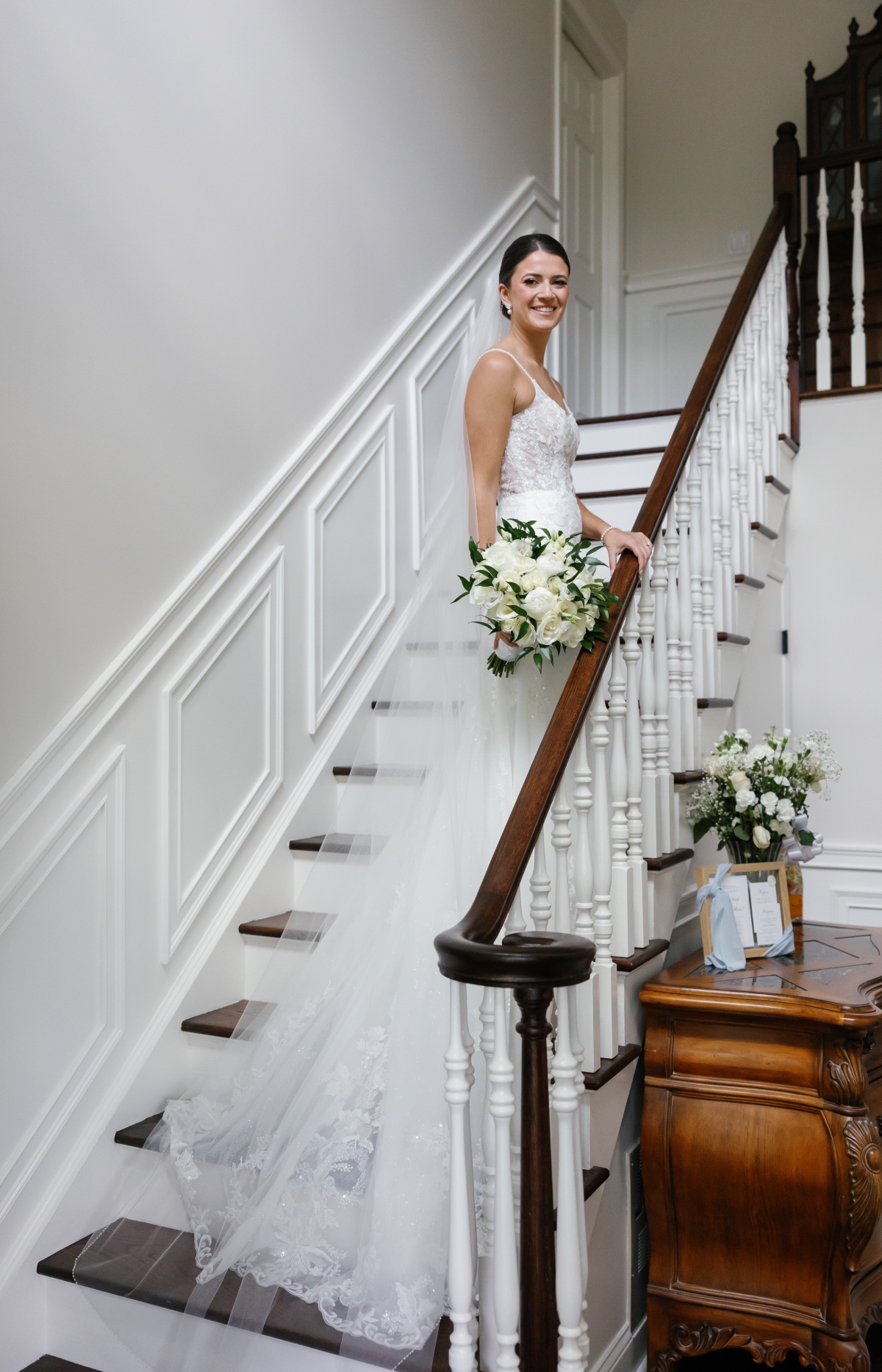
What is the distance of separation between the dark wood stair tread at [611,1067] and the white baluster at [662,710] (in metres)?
0.28

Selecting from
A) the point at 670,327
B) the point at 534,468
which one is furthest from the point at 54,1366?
the point at 670,327

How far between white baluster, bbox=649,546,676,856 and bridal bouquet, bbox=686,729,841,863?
4.8 inches

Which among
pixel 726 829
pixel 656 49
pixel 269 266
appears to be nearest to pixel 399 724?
pixel 726 829

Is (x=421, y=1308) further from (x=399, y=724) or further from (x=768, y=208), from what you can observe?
(x=768, y=208)

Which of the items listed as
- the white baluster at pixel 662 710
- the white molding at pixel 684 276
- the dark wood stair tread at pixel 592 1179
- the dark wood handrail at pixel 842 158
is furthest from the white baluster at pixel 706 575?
the white molding at pixel 684 276

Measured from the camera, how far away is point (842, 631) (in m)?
4.18

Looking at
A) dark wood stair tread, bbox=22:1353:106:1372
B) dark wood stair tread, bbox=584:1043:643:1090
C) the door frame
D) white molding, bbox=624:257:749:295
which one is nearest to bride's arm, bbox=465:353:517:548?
dark wood stair tread, bbox=584:1043:643:1090

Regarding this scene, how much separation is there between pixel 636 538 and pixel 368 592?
132cm

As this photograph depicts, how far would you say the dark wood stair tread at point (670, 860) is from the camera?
2.38m

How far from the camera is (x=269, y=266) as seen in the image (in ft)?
10.00

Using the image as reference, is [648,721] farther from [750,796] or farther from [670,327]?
[670,327]

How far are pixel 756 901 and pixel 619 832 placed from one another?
505mm

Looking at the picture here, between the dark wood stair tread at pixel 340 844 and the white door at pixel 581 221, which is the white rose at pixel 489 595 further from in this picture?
the white door at pixel 581 221

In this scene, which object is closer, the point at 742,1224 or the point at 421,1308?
the point at 421,1308
